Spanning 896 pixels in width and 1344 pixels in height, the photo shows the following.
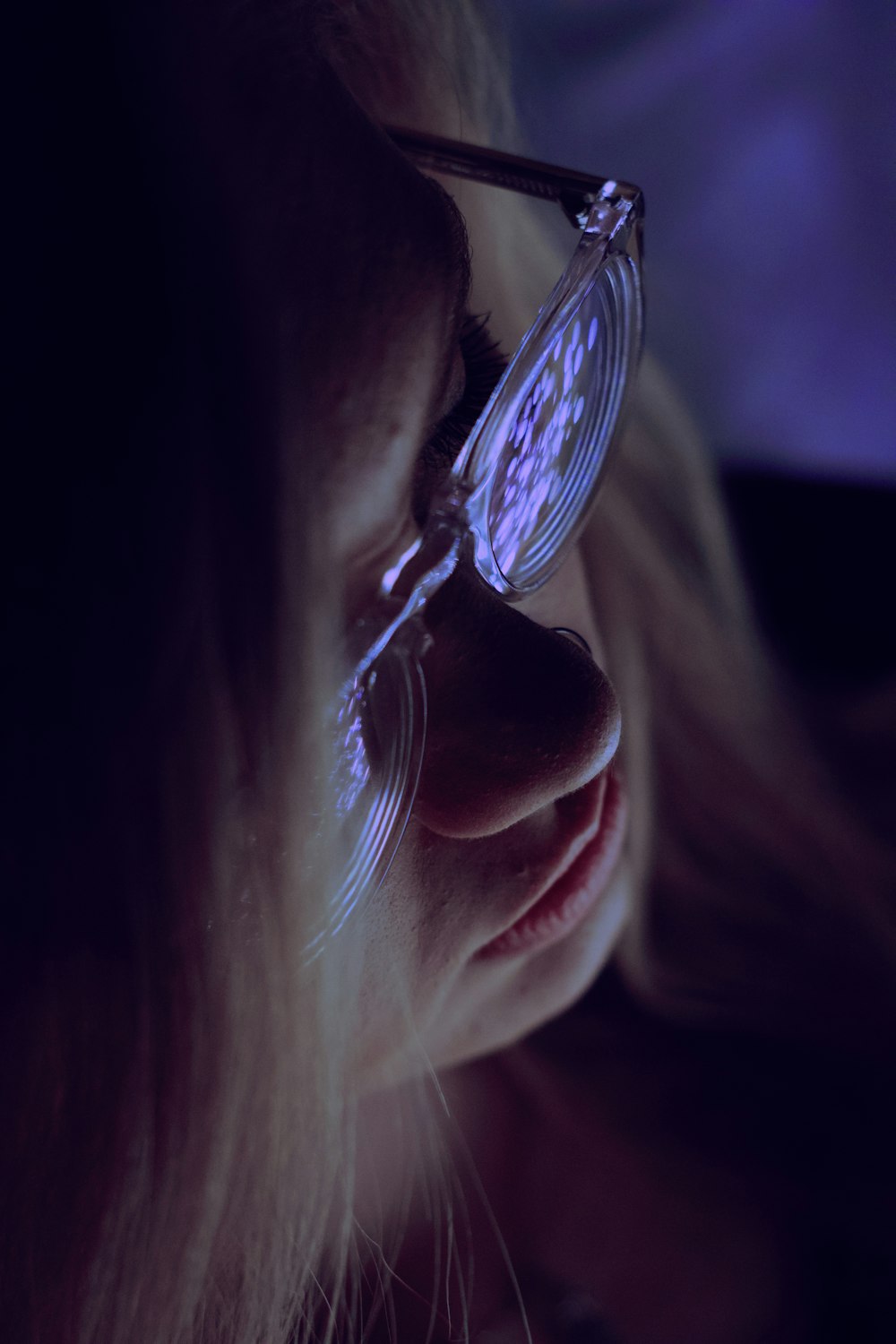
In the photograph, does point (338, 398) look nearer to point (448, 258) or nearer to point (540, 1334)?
point (448, 258)

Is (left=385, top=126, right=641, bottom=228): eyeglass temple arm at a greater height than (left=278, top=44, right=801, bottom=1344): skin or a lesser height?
greater

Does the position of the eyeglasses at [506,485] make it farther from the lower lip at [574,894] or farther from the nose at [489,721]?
the lower lip at [574,894]

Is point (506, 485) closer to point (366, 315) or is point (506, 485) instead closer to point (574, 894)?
point (366, 315)

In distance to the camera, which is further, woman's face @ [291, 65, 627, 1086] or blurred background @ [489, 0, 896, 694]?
blurred background @ [489, 0, 896, 694]

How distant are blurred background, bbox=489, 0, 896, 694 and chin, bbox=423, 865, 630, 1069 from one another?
21.8 inches

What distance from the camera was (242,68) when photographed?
0.42 metres

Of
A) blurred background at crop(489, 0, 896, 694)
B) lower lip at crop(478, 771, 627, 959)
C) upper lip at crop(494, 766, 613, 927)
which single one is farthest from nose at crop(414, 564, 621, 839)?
blurred background at crop(489, 0, 896, 694)

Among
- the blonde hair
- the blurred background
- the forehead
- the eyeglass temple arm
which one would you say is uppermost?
the blurred background

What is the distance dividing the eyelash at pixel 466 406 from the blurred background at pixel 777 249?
2.08ft

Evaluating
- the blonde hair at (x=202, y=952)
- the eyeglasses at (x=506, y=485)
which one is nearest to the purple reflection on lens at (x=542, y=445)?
the eyeglasses at (x=506, y=485)

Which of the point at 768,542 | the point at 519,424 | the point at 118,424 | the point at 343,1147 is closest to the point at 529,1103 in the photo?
the point at 343,1147

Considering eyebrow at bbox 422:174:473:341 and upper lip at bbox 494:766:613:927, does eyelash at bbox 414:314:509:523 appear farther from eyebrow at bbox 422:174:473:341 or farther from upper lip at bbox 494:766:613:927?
upper lip at bbox 494:766:613:927

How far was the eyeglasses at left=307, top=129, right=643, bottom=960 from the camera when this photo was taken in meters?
0.46

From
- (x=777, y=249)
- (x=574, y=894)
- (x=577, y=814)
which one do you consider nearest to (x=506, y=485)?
(x=577, y=814)
